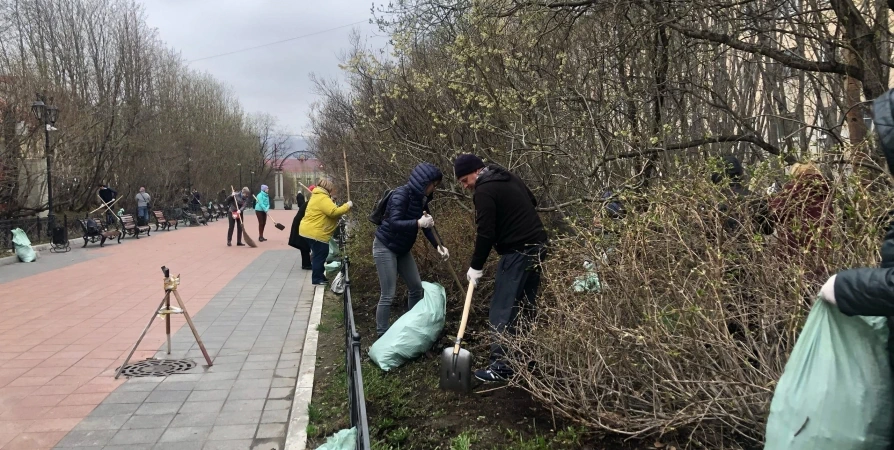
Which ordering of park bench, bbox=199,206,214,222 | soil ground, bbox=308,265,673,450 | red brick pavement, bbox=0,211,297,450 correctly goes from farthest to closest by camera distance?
park bench, bbox=199,206,214,222 → red brick pavement, bbox=0,211,297,450 → soil ground, bbox=308,265,673,450

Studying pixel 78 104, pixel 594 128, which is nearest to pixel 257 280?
pixel 594 128

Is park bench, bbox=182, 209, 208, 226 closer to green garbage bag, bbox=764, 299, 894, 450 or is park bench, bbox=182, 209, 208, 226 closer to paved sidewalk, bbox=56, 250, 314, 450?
paved sidewalk, bbox=56, 250, 314, 450

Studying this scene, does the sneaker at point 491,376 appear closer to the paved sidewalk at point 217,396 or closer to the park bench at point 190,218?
the paved sidewalk at point 217,396

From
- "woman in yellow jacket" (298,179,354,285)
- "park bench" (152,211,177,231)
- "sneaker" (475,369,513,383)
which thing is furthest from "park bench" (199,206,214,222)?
"sneaker" (475,369,513,383)

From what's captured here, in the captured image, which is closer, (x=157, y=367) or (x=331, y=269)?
(x=157, y=367)

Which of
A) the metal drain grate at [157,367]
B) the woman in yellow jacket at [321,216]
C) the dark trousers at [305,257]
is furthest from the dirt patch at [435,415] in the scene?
the dark trousers at [305,257]

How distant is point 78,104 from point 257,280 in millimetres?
15090

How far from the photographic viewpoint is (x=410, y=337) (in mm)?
4934

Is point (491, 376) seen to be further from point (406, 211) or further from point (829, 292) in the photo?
point (829, 292)

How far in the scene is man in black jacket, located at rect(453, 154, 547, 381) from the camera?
14.0ft

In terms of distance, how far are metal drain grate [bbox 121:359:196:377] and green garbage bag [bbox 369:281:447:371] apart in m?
1.76

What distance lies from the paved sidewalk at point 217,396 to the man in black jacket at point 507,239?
1625 mm

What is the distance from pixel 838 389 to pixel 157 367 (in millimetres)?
5210

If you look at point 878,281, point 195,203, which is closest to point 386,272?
point 878,281
